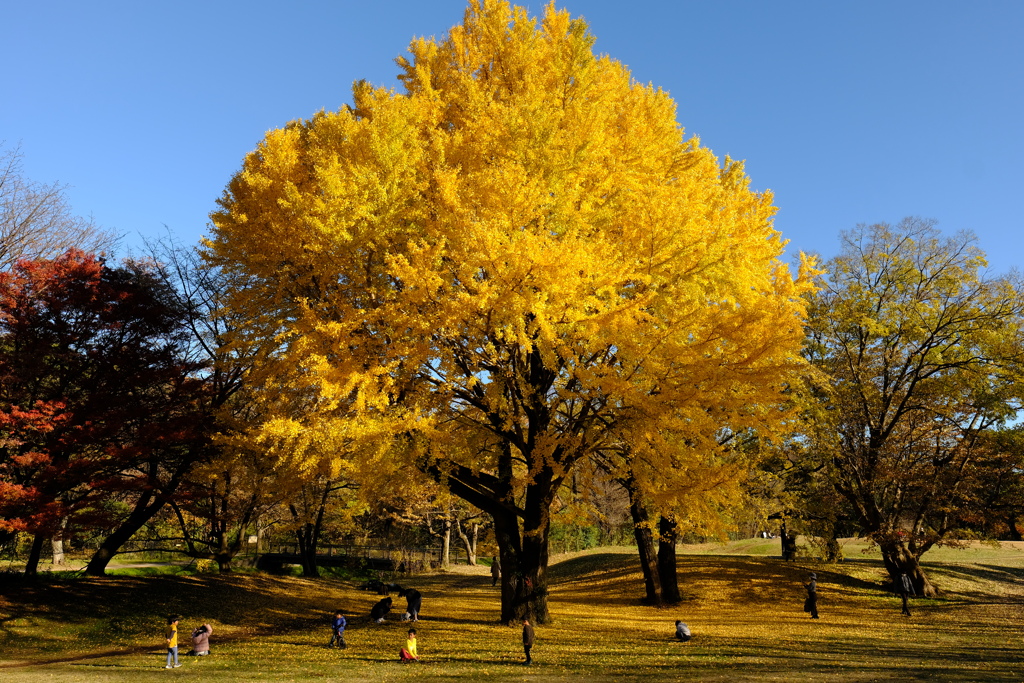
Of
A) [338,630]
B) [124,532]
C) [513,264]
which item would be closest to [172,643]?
[338,630]

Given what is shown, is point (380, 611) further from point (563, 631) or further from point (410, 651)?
point (410, 651)

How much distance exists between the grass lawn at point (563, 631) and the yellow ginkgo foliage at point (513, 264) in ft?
10.5

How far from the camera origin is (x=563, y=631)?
588 inches

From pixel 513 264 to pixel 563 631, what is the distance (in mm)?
10012

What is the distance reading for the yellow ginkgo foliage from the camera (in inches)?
373

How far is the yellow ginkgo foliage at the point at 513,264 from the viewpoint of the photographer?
9477 mm

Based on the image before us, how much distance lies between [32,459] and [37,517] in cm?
125

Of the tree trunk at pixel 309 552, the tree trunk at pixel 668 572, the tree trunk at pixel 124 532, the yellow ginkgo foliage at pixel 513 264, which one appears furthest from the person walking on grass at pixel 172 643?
the tree trunk at pixel 309 552

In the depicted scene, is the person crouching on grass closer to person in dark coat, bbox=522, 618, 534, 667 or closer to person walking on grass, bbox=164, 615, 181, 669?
person in dark coat, bbox=522, 618, 534, 667

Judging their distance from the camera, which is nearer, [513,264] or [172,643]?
[513,264]

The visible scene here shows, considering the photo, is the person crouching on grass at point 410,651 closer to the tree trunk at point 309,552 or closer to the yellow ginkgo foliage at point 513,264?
the yellow ginkgo foliage at point 513,264

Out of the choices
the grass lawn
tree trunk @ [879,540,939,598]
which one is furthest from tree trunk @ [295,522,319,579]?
tree trunk @ [879,540,939,598]

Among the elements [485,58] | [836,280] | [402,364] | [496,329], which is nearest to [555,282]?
[496,329]

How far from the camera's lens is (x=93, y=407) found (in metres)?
14.3
